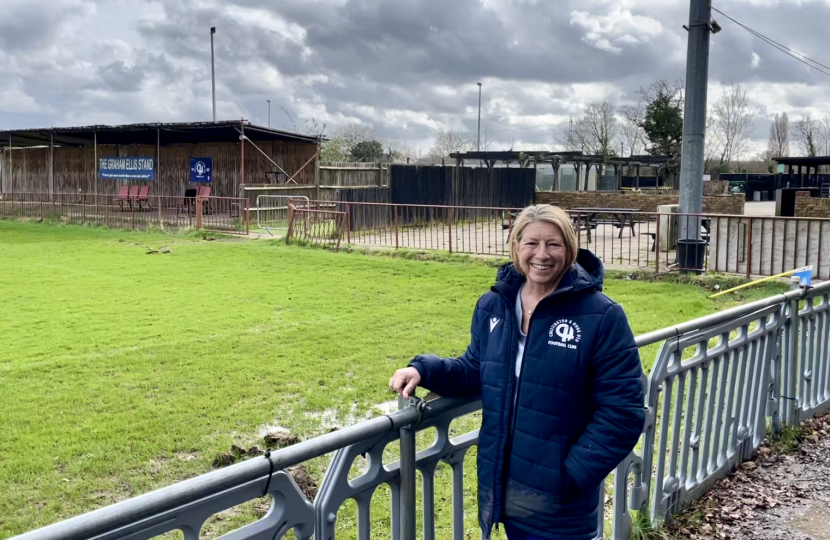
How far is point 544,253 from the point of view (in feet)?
8.43

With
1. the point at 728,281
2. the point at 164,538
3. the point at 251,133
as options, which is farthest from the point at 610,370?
the point at 251,133

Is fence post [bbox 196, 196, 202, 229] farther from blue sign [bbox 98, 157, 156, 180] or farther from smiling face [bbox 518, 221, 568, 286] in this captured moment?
smiling face [bbox 518, 221, 568, 286]

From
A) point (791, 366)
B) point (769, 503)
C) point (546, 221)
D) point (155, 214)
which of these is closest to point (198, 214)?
point (155, 214)

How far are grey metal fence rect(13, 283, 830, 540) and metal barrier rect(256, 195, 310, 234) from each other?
19.4 meters

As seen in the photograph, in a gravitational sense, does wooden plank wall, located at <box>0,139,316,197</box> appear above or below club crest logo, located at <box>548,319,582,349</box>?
above

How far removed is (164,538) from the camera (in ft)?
12.7

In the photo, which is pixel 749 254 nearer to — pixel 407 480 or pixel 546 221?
pixel 546 221

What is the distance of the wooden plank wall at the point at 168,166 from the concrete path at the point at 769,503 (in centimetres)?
2406

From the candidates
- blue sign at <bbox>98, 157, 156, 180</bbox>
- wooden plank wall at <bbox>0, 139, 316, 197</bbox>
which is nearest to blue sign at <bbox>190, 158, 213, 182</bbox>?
wooden plank wall at <bbox>0, 139, 316, 197</bbox>

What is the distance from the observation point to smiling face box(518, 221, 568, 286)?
2.57m

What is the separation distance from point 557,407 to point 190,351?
236 inches

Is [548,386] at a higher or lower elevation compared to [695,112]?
lower

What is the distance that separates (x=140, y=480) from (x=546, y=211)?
3.15 m

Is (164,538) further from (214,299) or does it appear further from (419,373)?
(214,299)
